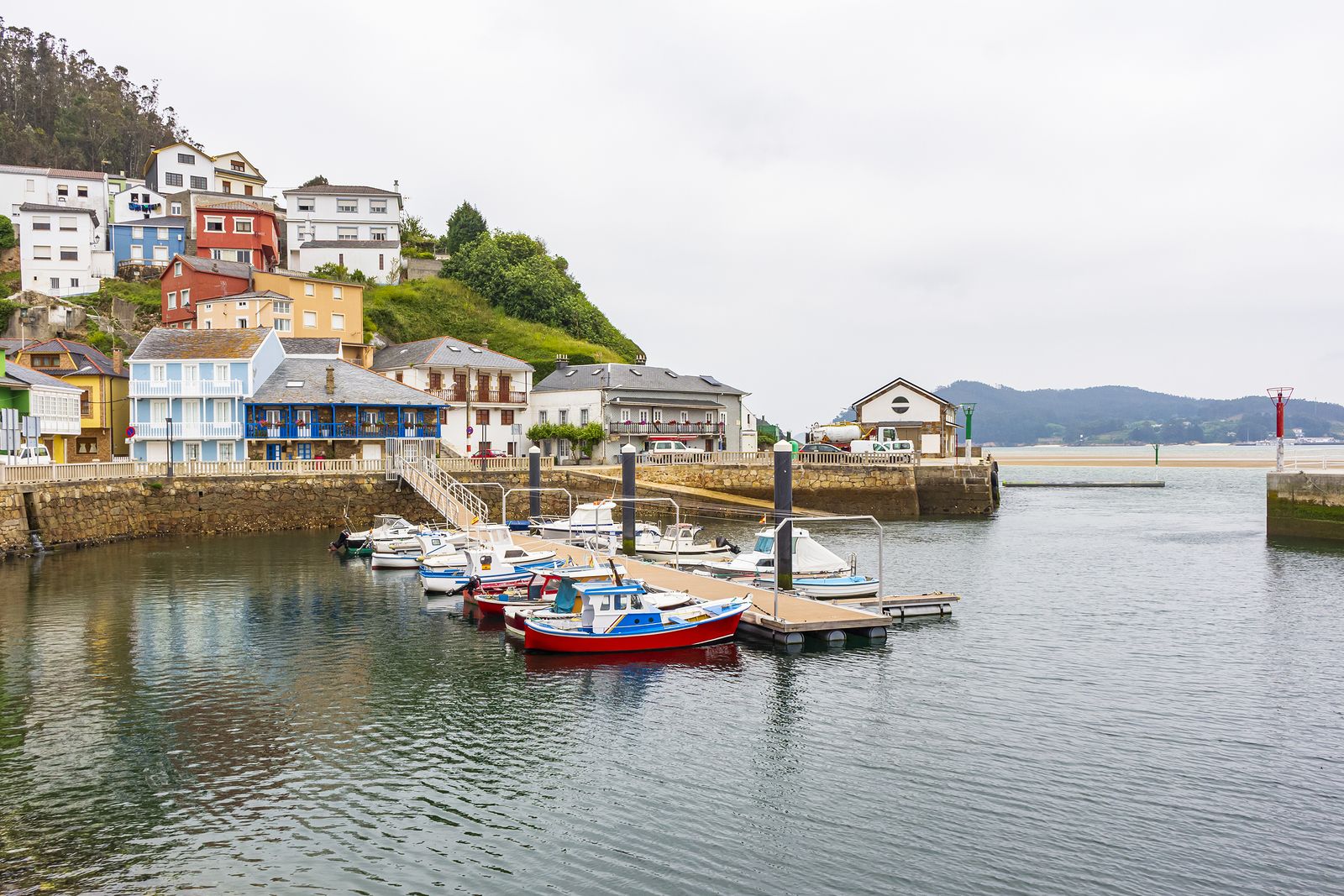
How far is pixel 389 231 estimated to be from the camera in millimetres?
111188

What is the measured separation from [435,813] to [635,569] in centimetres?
2174

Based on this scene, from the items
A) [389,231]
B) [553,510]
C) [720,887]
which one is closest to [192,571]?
[553,510]

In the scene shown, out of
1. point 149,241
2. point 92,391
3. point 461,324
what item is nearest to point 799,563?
point 92,391

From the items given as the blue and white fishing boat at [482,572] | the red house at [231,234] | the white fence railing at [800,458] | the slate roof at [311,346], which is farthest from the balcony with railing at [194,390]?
the red house at [231,234]

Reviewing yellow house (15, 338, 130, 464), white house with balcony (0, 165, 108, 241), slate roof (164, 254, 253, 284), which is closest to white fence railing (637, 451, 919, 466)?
yellow house (15, 338, 130, 464)

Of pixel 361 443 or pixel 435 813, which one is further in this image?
pixel 361 443

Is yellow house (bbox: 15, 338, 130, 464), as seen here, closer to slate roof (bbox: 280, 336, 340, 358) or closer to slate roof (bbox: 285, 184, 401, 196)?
slate roof (bbox: 280, 336, 340, 358)

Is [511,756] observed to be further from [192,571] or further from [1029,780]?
[192,571]

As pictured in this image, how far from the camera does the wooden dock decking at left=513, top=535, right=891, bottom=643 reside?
30.4 metres

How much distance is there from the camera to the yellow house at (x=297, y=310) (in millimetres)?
83500

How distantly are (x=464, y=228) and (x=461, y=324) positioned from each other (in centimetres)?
2260

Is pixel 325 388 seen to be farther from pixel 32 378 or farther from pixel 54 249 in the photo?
pixel 54 249

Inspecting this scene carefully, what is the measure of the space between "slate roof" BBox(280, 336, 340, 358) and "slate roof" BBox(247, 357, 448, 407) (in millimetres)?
3472

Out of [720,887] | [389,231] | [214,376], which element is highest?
[389,231]
